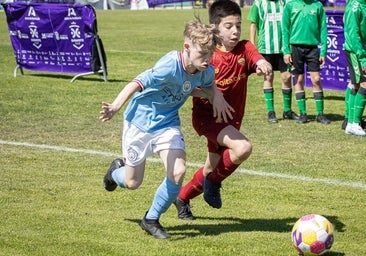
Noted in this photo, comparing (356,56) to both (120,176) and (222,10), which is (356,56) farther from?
(120,176)

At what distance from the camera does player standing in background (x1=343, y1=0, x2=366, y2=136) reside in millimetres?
11430

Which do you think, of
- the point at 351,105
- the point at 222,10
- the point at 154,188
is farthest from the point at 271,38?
the point at 222,10

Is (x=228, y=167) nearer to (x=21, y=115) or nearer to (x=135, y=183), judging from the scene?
(x=135, y=183)

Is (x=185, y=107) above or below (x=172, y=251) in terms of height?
below

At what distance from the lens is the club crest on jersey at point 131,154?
6734mm

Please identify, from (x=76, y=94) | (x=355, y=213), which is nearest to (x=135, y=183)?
(x=355, y=213)

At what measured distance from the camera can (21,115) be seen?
42.8ft

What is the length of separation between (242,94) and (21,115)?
6.30m

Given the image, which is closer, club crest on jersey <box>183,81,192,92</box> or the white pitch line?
club crest on jersey <box>183,81,192,92</box>

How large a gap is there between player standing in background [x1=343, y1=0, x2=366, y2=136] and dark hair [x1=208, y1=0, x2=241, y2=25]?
15.1ft

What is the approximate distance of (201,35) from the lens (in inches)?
254

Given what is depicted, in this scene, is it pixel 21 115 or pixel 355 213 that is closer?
pixel 355 213

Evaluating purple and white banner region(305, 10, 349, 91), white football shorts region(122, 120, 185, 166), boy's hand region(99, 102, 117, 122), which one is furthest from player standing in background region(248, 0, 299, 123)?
boy's hand region(99, 102, 117, 122)

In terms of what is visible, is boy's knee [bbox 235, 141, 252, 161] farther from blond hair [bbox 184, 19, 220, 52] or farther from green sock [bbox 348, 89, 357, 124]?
green sock [bbox 348, 89, 357, 124]
